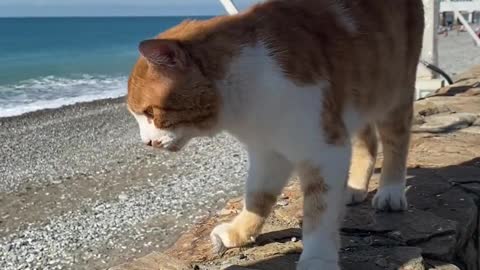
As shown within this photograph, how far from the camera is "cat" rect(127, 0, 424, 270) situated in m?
2.16

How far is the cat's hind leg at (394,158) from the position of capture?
3.00m

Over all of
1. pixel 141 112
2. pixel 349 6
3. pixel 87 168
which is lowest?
pixel 87 168

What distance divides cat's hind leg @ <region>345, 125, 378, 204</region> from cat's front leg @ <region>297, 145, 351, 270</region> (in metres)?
0.92

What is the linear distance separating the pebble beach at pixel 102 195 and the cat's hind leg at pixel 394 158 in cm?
213

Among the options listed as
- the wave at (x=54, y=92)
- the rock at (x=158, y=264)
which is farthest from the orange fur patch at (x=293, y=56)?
the wave at (x=54, y=92)

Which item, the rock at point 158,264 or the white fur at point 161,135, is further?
the rock at point 158,264

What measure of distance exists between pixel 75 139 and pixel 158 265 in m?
9.28

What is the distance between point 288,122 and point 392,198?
3.48ft

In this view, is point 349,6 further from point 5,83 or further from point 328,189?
point 5,83

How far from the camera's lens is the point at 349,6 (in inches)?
104

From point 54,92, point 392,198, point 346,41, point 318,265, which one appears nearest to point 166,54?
point 346,41

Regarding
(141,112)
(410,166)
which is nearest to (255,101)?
(141,112)

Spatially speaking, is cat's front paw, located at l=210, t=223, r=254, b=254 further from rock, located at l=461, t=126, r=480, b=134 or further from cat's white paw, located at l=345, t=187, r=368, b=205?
rock, located at l=461, t=126, r=480, b=134

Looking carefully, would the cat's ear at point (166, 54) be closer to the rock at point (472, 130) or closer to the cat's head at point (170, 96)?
the cat's head at point (170, 96)
